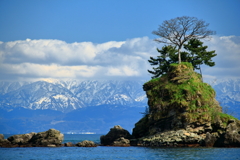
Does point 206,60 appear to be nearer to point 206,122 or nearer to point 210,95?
point 210,95

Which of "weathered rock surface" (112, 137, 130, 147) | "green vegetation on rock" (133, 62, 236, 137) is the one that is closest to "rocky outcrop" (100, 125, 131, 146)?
"weathered rock surface" (112, 137, 130, 147)

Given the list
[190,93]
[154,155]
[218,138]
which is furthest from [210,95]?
[154,155]

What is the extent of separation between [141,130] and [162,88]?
11.6 meters

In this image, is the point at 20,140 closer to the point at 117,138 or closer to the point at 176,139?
the point at 117,138

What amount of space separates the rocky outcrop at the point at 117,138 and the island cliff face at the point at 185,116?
2397 millimetres

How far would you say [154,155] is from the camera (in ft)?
206

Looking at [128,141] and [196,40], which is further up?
[196,40]

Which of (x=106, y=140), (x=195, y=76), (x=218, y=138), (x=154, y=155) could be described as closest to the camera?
(x=154, y=155)

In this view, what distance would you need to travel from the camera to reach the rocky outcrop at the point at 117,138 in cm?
8862

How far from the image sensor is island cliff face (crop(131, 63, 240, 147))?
77438 mm

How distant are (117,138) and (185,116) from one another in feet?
65.9

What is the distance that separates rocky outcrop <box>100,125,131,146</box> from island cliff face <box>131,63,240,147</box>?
7.86 ft

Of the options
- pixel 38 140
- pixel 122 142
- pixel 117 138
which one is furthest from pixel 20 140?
pixel 122 142

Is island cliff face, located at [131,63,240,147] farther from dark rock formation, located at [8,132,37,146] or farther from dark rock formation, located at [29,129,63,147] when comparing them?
dark rock formation, located at [8,132,37,146]
